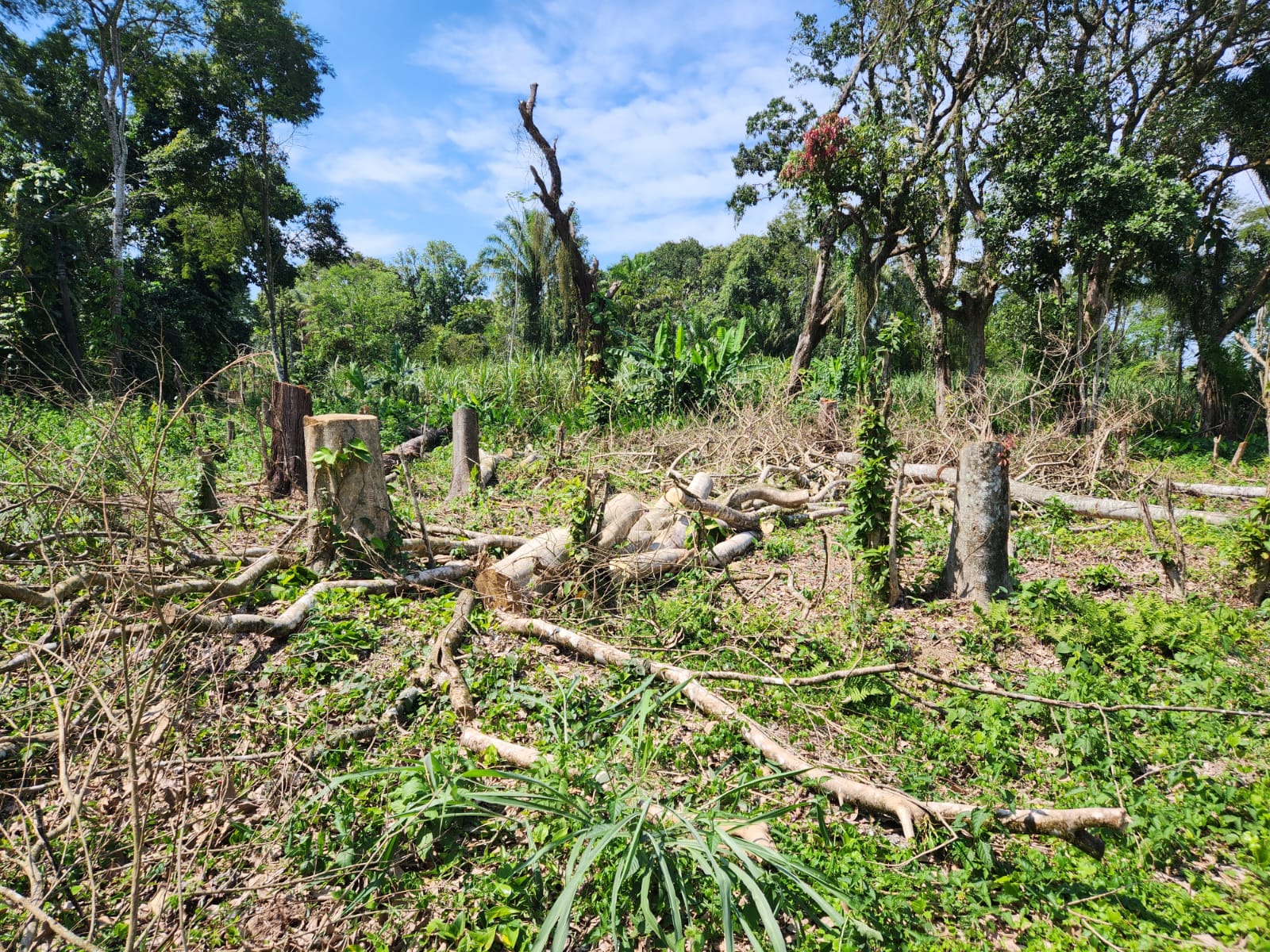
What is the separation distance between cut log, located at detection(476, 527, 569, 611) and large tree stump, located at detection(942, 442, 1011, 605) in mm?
2817

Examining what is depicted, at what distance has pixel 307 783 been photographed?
8.73ft

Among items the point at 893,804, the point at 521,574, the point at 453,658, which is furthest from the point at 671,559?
the point at 893,804

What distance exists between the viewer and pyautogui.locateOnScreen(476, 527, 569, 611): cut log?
165 inches

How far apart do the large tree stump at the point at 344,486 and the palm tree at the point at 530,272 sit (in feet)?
66.0

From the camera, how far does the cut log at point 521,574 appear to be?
4.19m

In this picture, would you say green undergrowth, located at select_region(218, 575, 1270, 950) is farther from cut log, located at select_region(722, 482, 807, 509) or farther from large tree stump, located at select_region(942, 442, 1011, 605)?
cut log, located at select_region(722, 482, 807, 509)

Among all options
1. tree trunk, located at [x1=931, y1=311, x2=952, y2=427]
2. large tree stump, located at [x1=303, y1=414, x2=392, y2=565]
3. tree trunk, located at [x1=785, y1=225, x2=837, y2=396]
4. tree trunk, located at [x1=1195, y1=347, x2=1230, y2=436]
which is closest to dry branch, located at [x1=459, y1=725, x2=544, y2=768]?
large tree stump, located at [x1=303, y1=414, x2=392, y2=565]

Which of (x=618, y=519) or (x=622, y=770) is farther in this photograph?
(x=618, y=519)

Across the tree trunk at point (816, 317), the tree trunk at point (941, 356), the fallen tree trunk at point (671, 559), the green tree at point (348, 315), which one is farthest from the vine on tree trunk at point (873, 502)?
the green tree at point (348, 315)

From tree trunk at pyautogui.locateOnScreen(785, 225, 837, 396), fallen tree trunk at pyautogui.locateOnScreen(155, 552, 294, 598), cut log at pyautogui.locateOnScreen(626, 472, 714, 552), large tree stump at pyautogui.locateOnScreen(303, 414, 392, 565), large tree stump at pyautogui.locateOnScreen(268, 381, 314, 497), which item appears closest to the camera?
fallen tree trunk at pyautogui.locateOnScreen(155, 552, 294, 598)

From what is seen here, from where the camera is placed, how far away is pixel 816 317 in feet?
39.9

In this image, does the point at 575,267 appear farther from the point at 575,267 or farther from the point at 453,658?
the point at 453,658

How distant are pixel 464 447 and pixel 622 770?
19.0 feet

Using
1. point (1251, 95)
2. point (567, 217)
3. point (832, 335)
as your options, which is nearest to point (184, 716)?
point (567, 217)
